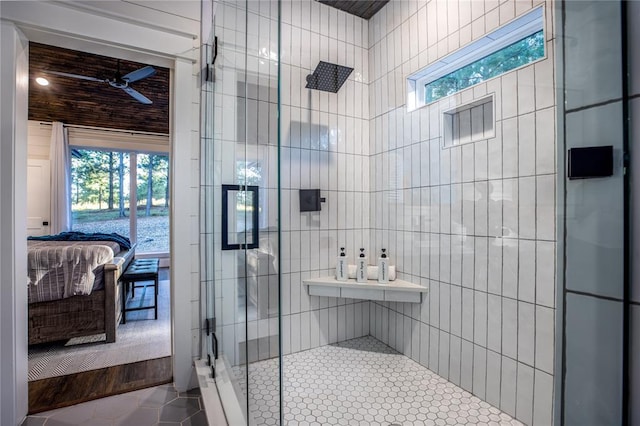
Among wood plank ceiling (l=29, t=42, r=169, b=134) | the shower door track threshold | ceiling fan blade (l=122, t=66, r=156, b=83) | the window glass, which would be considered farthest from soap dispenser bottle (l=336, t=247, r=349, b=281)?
wood plank ceiling (l=29, t=42, r=169, b=134)

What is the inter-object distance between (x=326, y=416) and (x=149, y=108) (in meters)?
4.41

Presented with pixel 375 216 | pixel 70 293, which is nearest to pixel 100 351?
pixel 70 293

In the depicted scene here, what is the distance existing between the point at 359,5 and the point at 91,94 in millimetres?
3439

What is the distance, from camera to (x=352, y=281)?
233 centimetres

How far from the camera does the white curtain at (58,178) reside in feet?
15.4

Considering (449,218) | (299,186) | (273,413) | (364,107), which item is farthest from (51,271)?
(449,218)

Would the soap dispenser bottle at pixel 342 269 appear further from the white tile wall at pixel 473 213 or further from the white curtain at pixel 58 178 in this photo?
the white curtain at pixel 58 178

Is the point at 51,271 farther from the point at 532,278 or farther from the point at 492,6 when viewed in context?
the point at 492,6

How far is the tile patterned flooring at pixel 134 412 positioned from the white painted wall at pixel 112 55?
0.40ft

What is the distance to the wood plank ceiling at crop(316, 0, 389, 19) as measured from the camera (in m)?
2.43

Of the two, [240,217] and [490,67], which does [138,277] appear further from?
[490,67]

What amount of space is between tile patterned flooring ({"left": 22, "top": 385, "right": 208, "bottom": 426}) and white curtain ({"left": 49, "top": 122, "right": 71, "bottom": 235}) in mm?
4106

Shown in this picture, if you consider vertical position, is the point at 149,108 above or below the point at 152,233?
above

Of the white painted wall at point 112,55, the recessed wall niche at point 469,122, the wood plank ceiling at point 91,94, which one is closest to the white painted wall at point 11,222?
the white painted wall at point 112,55
